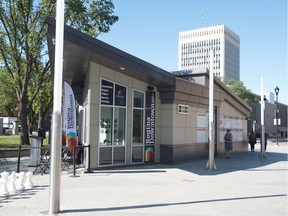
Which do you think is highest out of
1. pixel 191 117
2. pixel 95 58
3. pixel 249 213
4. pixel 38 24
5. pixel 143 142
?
pixel 38 24

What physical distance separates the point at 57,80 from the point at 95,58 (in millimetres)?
6804

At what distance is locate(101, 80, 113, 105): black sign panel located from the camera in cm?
1491

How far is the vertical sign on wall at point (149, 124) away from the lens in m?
17.1

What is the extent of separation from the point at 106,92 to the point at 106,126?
1413 mm

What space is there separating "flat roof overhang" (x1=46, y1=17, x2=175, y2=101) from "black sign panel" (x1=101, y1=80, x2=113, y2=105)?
0.72 m

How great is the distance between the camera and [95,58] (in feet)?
46.1

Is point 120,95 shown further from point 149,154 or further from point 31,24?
point 31,24

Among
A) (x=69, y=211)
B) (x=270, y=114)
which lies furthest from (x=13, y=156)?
(x=270, y=114)

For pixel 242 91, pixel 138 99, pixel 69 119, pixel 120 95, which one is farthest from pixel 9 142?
pixel 242 91

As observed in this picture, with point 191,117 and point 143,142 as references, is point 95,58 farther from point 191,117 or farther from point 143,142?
point 191,117

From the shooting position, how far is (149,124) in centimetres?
1720

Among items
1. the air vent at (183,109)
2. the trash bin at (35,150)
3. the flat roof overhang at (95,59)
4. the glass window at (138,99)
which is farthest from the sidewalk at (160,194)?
the air vent at (183,109)

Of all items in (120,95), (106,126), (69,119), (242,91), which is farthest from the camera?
(242,91)

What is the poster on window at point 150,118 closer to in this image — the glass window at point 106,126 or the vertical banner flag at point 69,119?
the glass window at point 106,126
